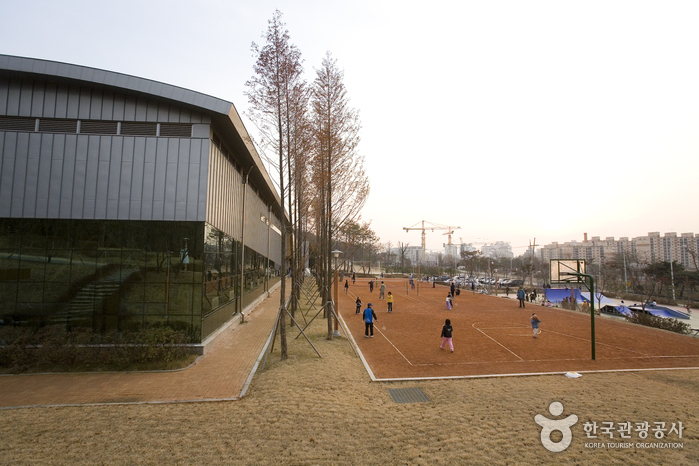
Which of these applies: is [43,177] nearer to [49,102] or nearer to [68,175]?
[68,175]

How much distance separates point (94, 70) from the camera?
11.4 meters

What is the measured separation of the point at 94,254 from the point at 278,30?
9.00 meters

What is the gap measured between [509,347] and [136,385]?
42.3 ft

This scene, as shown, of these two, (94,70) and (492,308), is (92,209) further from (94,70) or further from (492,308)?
(492,308)

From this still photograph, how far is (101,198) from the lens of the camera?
451 inches

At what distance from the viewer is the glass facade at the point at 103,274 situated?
442 inches

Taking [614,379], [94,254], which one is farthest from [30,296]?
[614,379]

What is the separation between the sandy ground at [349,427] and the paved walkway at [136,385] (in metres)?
0.57

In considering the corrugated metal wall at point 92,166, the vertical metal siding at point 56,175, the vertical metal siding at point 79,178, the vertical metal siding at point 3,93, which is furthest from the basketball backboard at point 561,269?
the vertical metal siding at point 3,93

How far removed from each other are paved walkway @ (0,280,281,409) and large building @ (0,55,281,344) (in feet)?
6.22

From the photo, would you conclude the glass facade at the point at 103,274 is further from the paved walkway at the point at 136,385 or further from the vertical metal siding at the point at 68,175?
the paved walkway at the point at 136,385

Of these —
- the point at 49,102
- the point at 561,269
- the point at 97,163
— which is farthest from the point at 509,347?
the point at 49,102

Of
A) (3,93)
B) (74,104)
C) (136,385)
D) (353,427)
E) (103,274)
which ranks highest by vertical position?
(3,93)

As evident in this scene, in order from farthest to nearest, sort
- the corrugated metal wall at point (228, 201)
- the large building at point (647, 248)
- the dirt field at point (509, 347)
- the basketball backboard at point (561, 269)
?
1. the large building at point (647, 248)
2. the basketball backboard at point (561, 269)
3. the corrugated metal wall at point (228, 201)
4. the dirt field at point (509, 347)
